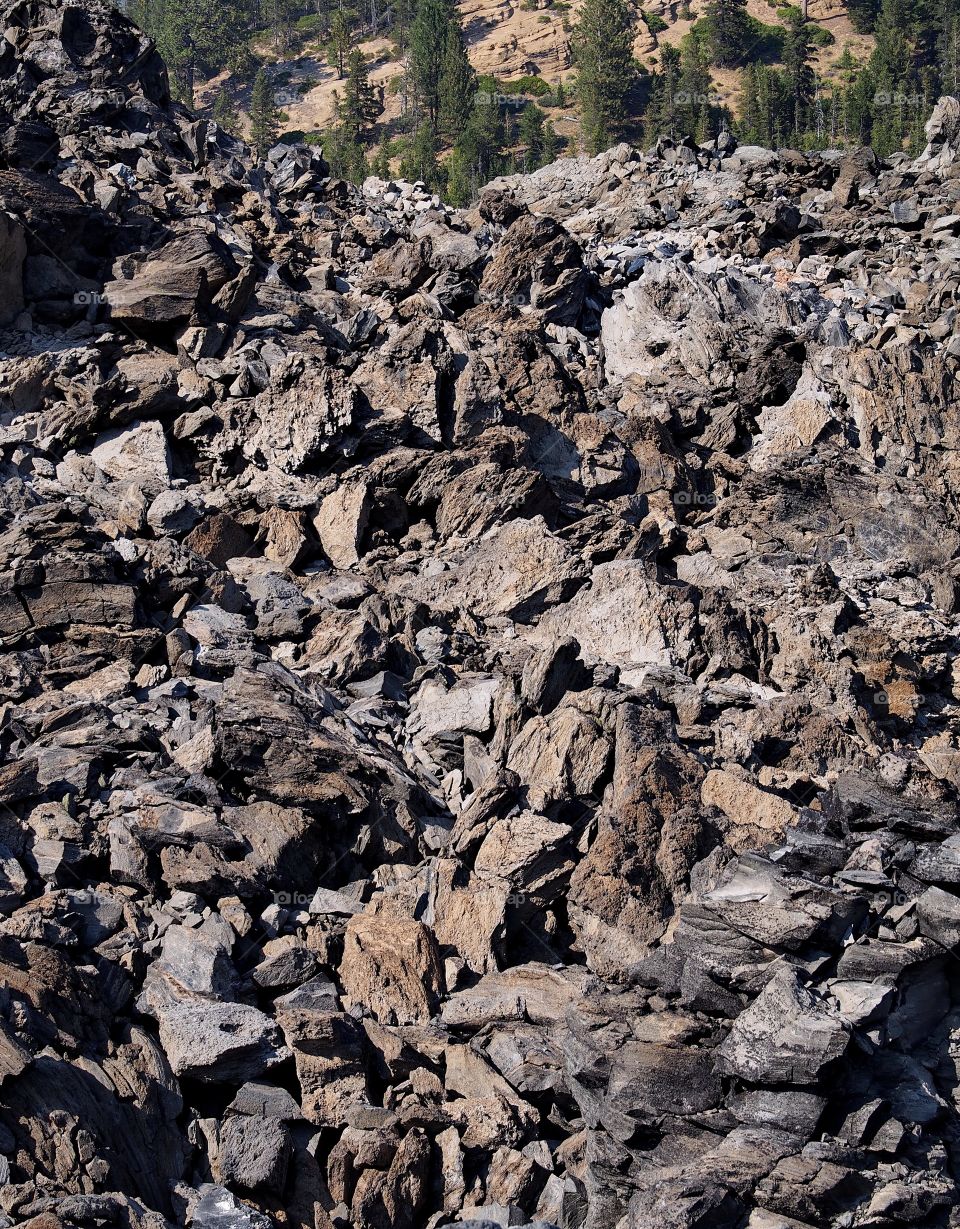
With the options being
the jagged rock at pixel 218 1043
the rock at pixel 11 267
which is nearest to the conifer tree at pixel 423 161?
the rock at pixel 11 267

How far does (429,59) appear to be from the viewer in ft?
383

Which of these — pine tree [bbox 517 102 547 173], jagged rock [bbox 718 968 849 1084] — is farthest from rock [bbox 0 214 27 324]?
pine tree [bbox 517 102 547 173]

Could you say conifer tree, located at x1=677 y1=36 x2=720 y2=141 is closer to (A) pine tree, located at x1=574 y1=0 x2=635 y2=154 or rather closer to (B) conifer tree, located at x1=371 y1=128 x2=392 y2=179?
(A) pine tree, located at x1=574 y1=0 x2=635 y2=154

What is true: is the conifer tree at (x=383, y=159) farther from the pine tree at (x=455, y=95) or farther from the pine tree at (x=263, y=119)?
the pine tree at (x=263, y=119)

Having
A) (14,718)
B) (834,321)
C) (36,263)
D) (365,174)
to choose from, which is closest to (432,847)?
(14,718)

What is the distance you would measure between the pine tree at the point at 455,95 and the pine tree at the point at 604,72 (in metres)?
9.51

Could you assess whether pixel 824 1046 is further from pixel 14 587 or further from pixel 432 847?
pixel 14 587

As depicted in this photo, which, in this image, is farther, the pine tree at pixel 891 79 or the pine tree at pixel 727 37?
the pine tree at pixel 727 37

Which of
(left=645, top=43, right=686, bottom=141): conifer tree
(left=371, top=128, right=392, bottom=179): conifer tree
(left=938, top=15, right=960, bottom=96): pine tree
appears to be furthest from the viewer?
(left=938, top=15, right=960, bottom=96): pine tree

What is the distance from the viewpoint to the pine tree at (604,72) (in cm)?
11044

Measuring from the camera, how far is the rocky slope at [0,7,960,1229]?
16.6 metres

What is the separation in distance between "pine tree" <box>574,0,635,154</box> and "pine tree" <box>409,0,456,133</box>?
11.9 m

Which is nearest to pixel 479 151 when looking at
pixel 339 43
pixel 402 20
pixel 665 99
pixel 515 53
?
pixel 665 99

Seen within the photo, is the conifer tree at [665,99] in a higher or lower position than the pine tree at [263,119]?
lower
